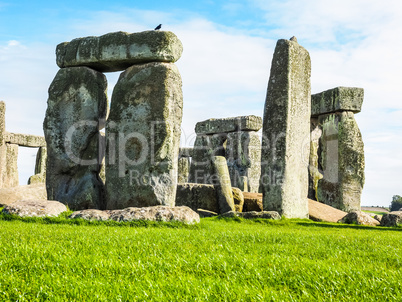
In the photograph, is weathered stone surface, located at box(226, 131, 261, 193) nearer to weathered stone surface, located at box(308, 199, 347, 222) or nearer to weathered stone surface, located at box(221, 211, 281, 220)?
weathered stone surface, located at box(308, 199, 347, 222)

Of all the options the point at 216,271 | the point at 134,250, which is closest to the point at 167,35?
the point at 134,250

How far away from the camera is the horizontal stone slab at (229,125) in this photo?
66.9ft

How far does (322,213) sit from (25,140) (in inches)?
661

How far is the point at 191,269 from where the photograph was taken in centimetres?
399

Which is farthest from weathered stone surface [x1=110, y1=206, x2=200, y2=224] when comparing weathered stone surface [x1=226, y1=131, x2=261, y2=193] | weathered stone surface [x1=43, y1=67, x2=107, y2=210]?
weathered stone surface [x1=226, y1=131, x2=261, y2=193]

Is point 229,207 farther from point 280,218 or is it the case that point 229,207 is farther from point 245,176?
point 245,176

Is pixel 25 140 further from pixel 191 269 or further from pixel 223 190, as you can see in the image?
pixel 191 269

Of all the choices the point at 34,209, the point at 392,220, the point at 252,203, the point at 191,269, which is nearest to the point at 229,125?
the point at 252,203

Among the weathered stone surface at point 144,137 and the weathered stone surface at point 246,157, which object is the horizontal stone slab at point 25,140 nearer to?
the weathered stone surface at point 246,157

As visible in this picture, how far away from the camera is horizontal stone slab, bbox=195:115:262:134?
2041 cm

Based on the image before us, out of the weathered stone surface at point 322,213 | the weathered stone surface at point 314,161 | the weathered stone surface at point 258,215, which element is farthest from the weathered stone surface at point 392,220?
the weathered stone surface at point 314,161

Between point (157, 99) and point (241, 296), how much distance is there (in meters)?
7.96

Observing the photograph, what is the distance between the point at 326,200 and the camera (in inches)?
593

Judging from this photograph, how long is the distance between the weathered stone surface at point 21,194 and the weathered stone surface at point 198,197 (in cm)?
383
